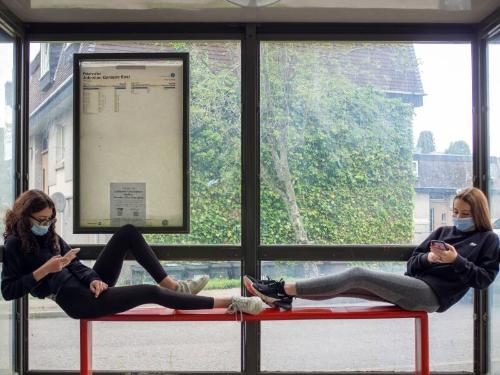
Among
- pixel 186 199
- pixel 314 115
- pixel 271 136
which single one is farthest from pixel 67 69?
pixel 314 115

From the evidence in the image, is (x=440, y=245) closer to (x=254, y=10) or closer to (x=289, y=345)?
(x=289, y=345)

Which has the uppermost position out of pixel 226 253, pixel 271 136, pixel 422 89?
pixel 422 89

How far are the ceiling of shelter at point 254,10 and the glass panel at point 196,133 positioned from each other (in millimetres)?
200

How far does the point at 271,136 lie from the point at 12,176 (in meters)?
1.72

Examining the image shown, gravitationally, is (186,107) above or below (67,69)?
below

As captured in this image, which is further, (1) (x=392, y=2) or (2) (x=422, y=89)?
(2) (x=422, y=89)

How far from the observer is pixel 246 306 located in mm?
3225

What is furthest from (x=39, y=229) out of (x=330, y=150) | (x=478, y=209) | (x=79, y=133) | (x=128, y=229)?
(x=478, y=209)

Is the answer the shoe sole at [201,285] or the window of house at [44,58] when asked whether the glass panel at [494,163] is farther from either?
the window of house at [44,58]

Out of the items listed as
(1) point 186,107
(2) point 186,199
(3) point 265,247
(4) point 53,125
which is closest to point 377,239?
(3) point 265,247

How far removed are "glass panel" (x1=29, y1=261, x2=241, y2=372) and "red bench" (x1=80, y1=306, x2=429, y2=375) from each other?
0.49 metres

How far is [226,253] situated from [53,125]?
1.46m

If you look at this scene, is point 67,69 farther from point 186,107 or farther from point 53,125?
point 186,107

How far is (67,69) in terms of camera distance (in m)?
3.87
